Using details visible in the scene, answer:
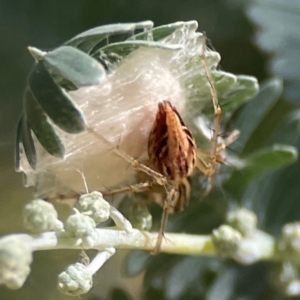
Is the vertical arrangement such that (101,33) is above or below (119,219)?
above

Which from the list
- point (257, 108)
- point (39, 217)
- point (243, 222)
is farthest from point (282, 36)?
point (39, 217)

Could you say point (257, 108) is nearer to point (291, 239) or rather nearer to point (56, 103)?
point (291, 239)

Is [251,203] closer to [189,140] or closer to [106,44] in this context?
[189,140]

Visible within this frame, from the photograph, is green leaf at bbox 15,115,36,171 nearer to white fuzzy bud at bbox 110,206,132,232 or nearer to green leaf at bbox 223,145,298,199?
white fuzzy bud at bbox 110,206,132,232

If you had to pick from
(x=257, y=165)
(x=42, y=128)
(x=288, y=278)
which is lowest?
(x=288, y=278)

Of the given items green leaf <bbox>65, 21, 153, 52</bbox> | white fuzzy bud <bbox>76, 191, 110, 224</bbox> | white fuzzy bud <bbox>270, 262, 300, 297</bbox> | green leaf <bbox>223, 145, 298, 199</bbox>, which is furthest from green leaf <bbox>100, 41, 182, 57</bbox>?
white fuzzy bud <bbox>270, 262, 300, 297</bbox>

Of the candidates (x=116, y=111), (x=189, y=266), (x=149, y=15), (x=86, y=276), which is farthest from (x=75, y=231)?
(x=149, y=15)

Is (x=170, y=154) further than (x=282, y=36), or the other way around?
(x=282, y=36)
